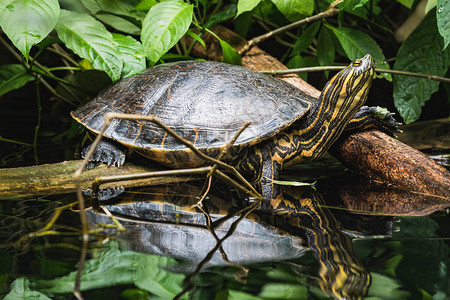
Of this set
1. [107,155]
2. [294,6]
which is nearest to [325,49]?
[294,6]

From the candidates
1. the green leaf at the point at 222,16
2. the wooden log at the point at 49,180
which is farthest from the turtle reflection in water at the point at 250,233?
the green leaf at the point at 222,16

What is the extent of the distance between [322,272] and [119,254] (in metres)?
0.67

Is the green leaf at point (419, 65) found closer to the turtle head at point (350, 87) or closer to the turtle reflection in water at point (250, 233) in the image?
the turtle head at point (350, 87)

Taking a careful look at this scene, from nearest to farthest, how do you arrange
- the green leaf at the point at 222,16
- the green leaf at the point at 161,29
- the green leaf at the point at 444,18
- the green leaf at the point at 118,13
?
the green leaf at the point at 444,18 → the green leaf at the point at 161,29 → the green leaf at the point at 118,13 → the green leaf at the point at 222,16

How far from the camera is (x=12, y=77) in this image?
3.46 metres

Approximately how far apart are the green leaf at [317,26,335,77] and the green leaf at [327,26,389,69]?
178mm

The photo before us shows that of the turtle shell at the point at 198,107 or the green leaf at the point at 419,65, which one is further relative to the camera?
the green leaf at the point at 419,65

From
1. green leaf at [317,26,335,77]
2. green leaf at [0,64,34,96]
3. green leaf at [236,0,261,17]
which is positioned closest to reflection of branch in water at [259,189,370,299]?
green leaf at [236,0,261,17]

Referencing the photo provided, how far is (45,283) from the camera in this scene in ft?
4.25

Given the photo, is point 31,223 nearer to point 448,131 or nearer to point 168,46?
point 168,46

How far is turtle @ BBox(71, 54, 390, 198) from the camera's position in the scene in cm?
259

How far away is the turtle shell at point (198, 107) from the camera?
2.60m

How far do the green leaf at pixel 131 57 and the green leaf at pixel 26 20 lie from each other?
0.48 metres

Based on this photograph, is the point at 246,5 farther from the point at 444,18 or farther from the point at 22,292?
the point at 22,292
